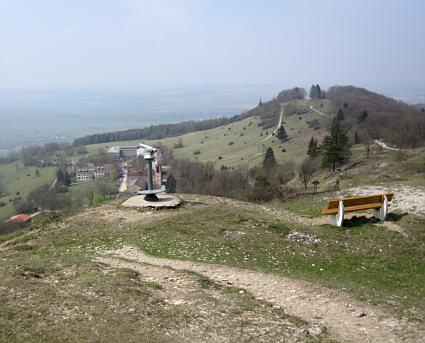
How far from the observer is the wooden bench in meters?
16.5

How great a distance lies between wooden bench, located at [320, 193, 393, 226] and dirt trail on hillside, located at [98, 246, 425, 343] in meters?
7.27

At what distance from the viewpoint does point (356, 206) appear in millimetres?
16797

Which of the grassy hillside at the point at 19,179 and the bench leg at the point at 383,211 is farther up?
the bench leg at the point at 383,211

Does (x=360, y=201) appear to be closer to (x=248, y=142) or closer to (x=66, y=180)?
(x=66, y=180)

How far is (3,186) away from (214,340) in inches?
4276

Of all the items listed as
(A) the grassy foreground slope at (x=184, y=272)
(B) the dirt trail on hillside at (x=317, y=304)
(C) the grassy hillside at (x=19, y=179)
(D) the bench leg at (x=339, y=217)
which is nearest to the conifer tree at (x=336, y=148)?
(A) the grassy foreground slope at (x=184, y=272)

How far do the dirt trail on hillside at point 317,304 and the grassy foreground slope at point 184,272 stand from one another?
49 centimetres

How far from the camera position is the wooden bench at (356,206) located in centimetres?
1652

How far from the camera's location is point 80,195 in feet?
257

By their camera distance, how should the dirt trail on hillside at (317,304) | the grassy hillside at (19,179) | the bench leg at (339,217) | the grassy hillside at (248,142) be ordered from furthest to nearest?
the grassy hillside at (248,142) < the grassy hillside at (19,179) < the bench leg at (339,217) < the dirt trail on hillside at (317,304)

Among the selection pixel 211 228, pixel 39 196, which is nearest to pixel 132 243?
pixel 211 228

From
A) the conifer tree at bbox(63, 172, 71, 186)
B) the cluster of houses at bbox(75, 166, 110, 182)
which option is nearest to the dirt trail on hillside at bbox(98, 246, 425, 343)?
the conifer tree at bbox(63, 172, 71, 186)

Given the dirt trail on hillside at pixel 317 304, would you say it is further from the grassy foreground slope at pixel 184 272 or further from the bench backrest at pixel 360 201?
the bench backrest at pixel 360 201

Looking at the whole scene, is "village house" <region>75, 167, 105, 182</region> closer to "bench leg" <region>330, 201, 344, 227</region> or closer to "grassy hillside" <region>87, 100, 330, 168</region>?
"grassy hillside" <region>87, 100, 330, 168</region>
